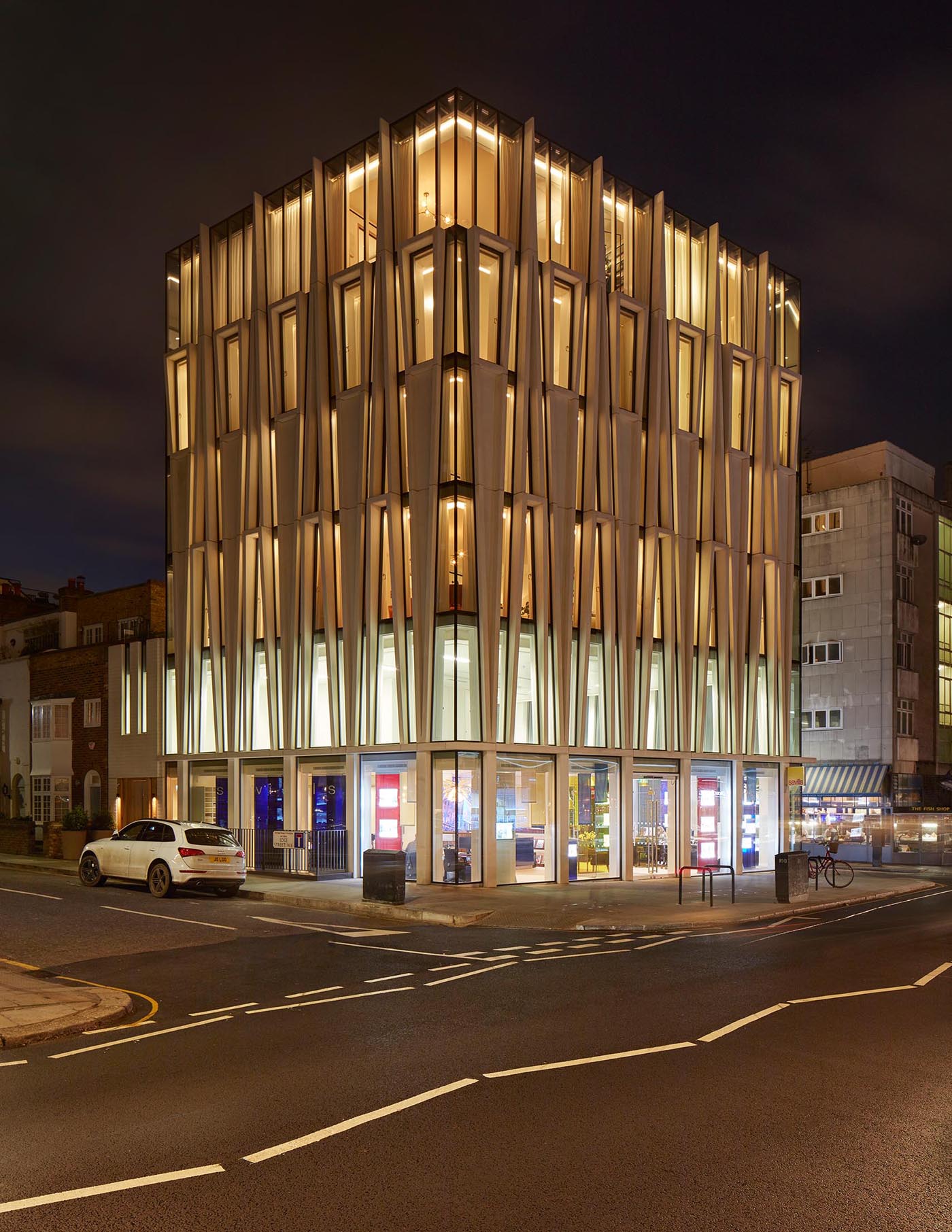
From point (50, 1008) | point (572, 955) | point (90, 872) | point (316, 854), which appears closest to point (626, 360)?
point (316, 854)

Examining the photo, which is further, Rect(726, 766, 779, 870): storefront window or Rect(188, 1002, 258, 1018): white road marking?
Rect(726, 766, 779, 870): storefront window

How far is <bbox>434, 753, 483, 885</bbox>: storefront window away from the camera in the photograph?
26469 mm

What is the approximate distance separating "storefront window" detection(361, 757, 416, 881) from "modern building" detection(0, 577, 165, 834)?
11.2 metres

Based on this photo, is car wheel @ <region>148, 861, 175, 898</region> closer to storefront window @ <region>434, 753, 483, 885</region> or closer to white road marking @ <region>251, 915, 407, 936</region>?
white road marking @ <region>251, 915, 407, 936</region>

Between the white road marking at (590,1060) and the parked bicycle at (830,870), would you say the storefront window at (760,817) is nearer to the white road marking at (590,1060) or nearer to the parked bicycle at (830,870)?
the parked bicycle at (830,870)

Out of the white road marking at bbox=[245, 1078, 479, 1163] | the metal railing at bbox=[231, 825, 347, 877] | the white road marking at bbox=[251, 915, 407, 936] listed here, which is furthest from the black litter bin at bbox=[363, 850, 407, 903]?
the white road marking at bbox=[245, 1078, 479, 1163]

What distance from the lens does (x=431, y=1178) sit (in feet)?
20.8

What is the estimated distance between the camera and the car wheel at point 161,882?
77.2 feet

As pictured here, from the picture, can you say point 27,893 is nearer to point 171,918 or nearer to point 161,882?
point 161,882

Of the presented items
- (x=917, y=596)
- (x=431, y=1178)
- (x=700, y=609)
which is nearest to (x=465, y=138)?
(x=700, y=609)

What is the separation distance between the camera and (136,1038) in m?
10.4

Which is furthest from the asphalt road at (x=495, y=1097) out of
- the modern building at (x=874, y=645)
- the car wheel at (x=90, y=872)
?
the modern building at (x=874, y=645)

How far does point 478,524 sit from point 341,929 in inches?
450

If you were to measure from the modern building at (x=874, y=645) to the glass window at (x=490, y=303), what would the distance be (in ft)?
99.3
